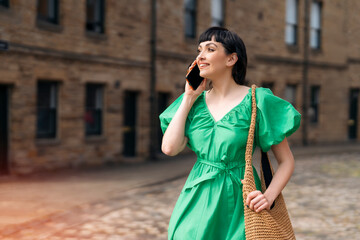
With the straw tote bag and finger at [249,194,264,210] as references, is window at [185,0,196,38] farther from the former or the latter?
finger at [249,194,264,210]

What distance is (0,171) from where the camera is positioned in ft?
43.7

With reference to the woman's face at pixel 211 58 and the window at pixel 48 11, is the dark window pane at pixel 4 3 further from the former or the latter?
the woman's face at pixel 211 58

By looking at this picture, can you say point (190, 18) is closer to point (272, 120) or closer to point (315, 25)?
point (315, 25)

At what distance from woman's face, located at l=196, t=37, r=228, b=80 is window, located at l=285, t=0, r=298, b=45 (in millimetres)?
A: 23839

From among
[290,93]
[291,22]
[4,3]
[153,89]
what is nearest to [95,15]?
[153,89]

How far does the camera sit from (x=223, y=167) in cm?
284

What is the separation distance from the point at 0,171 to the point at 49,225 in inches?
241

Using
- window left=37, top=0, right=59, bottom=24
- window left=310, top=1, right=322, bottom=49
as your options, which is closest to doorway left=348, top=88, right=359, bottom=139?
window left=310, top=1, right=322, bottom=49

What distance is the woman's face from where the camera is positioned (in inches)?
114

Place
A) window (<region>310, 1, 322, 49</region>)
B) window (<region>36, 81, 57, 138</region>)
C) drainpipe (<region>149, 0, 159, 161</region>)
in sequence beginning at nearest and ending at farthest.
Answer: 1. window (<region>36, 81, 57, 138</region>)
2. drainpipe (<region>149, 0, 159, 161</region>)
3. window (<region>310, 1, 322, 49</region>)

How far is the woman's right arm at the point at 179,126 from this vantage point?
294 centimetres

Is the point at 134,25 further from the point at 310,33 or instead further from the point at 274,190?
the point at 274,190

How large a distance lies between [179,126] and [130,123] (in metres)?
15.5

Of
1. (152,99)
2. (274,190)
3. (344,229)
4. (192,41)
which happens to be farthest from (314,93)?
(274,190)
